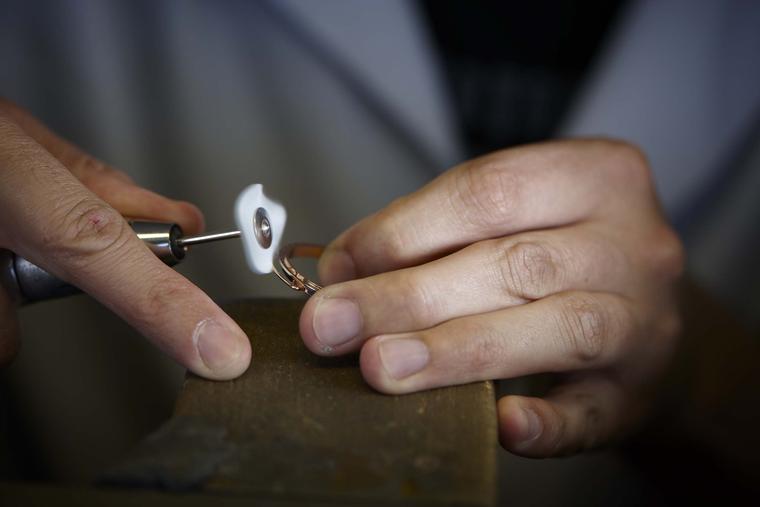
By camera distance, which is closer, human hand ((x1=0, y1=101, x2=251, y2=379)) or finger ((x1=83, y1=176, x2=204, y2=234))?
human hand ((x1=0, y1=101, x2=251, y2=379))

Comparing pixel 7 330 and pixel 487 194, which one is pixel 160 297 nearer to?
pixel 7 330

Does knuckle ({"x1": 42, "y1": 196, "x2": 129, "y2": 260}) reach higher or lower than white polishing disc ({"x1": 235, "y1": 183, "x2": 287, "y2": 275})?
lower

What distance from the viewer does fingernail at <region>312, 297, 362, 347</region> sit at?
560 millimetres

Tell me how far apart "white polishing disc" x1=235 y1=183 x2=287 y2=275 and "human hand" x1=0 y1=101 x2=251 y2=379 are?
6cm

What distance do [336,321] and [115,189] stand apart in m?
0.36

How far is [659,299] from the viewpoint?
0.80 metres

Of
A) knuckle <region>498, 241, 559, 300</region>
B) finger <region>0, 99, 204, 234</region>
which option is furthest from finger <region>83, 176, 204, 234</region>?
knuckle <region>498, 241, 559, 300</region>

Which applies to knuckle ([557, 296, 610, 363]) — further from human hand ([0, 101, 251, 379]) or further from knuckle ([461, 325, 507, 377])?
human hand ([0, 101, 251, 379])

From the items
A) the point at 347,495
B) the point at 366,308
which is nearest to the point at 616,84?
the point at 366,308

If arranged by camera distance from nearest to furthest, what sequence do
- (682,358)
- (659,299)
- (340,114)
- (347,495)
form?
(347,495), (659,299), (682,358), (340,114)

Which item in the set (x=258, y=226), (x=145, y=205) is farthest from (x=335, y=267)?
(x=145, y=205)

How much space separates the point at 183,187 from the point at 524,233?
26.4 inches

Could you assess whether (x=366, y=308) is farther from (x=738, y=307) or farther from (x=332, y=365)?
(x=738, y=307)

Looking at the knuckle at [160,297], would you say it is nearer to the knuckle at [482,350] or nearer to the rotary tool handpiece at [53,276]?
the rotary tool handpiece at [53,276]
